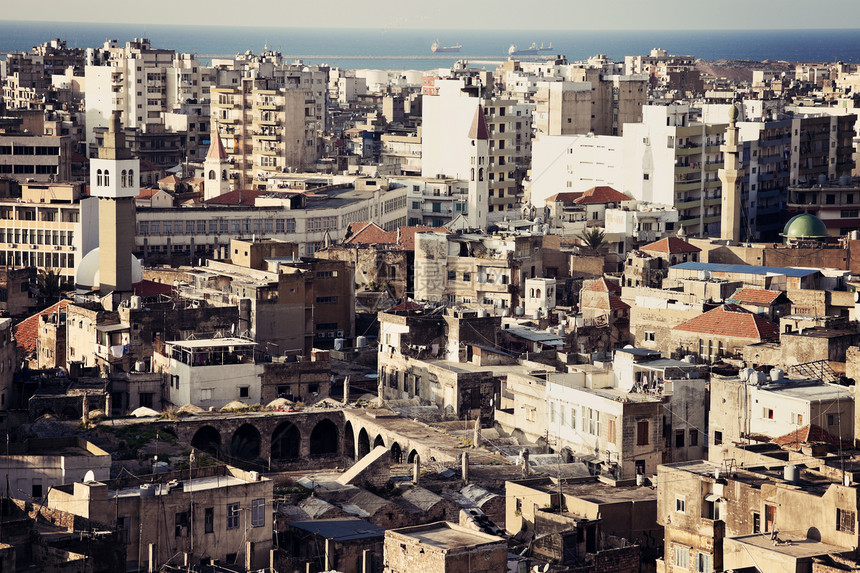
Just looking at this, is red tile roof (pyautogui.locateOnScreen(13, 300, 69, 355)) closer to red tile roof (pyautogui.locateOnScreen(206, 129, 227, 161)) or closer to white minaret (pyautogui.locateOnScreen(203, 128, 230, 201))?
white minaret (pyautogui.locateOnScreen(203, 128, 230, 201))

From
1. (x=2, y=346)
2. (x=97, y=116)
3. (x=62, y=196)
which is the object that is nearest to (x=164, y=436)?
(x=2, y=346)

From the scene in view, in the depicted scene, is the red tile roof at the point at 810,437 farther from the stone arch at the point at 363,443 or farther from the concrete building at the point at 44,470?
the concrete building at the point at 44,470

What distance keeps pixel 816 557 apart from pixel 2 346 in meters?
29.3

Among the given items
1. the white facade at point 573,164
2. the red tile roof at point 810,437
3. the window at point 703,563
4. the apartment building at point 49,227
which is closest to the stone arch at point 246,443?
the red tile roof at point 810,437

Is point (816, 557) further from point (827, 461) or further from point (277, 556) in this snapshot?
point (277, 556)

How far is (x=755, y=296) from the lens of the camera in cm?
6744

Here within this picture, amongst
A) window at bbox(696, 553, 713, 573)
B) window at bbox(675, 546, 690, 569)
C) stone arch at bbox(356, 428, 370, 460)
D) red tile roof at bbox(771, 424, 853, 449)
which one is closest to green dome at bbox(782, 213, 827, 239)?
stone arch at bbox(356, 428, 370, 460)

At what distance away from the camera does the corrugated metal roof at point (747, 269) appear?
73125 mm

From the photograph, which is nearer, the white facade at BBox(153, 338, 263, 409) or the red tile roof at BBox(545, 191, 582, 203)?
the white facade at BBox(153, 338, 263, 409)

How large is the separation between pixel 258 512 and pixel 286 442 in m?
13.0

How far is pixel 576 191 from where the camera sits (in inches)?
4203

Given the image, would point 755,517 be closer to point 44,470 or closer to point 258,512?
point 258,512

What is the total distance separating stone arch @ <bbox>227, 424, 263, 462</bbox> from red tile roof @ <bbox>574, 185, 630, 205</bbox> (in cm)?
4484

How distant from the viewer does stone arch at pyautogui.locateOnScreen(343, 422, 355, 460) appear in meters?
57.3
